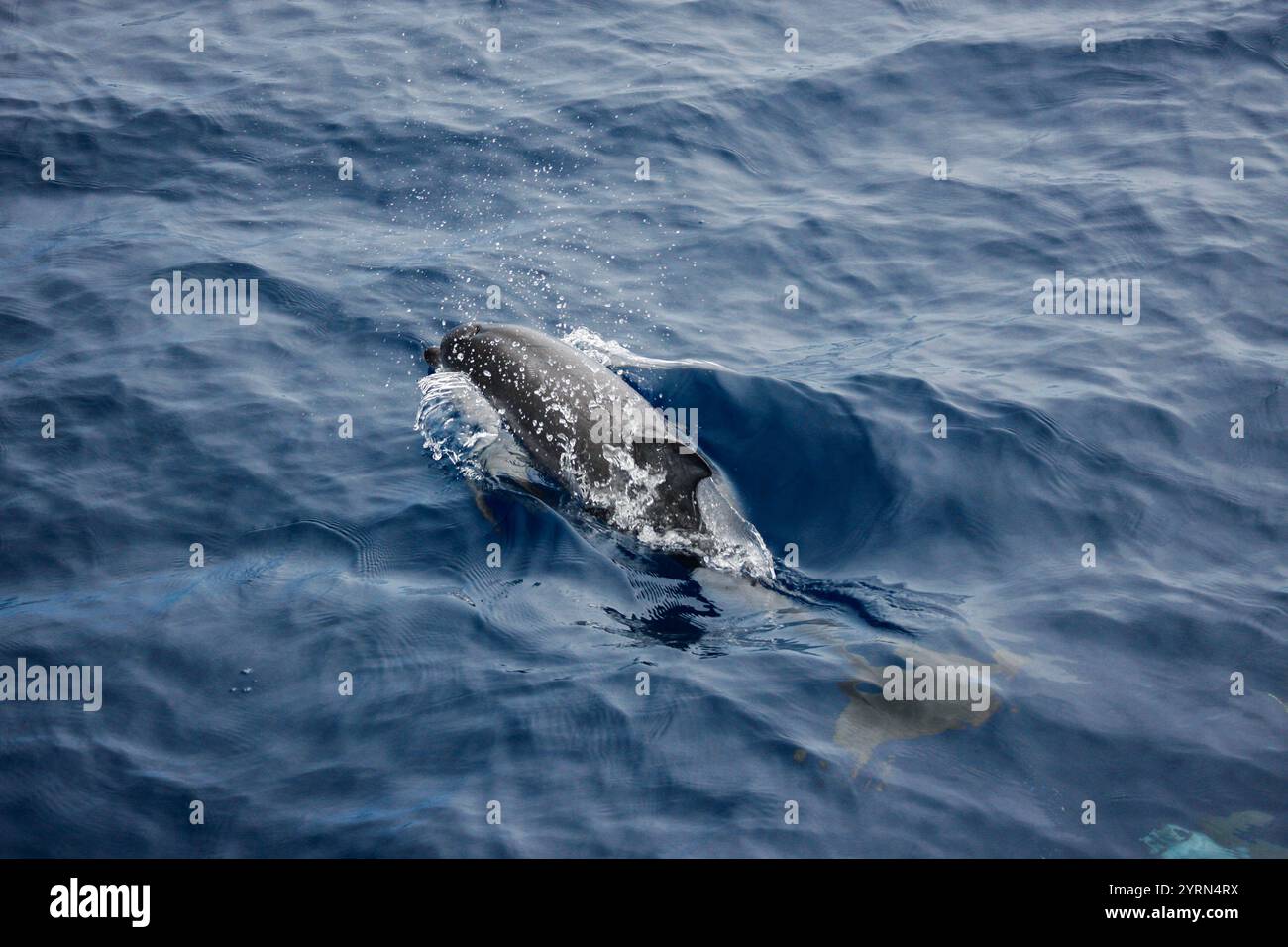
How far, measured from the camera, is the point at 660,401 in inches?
473

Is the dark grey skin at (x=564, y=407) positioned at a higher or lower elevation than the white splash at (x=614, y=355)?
lower

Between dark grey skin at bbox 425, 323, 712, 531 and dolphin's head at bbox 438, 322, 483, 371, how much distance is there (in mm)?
13

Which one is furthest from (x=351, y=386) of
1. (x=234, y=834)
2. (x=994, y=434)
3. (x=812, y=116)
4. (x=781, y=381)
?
(x=812, y=116)

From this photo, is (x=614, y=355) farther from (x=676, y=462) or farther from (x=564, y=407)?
(x=676, y=462)

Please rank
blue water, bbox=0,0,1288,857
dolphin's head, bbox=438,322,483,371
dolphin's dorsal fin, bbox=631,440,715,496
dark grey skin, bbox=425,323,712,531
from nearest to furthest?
blue water, bbox=0,0,1288,857 → dolphin's dorsal fin, bbox=631,440,715,496 → dark grey skin, bbox=425,323,712,531 → dolphin's head, bbox=438,322,483,371

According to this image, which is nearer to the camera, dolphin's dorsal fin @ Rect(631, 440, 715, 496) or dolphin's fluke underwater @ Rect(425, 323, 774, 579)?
dolphin's dorsal fin @ Rect(631, 440, 715, 496)

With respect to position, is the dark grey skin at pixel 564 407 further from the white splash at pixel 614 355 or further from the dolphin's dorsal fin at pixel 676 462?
the white splash at pixel 614 355

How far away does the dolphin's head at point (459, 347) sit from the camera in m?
11.8

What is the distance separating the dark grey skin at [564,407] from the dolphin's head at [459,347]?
0.01 metres

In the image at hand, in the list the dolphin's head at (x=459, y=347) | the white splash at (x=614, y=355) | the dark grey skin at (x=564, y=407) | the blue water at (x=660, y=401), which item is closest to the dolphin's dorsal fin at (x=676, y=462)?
the dark grey skin at (x=564, y=407)

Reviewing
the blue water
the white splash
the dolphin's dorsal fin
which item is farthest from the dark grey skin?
the white splash

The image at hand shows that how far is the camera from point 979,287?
14.4 m

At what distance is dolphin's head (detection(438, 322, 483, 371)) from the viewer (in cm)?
1184

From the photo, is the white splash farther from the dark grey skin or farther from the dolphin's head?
the dolphin's head
